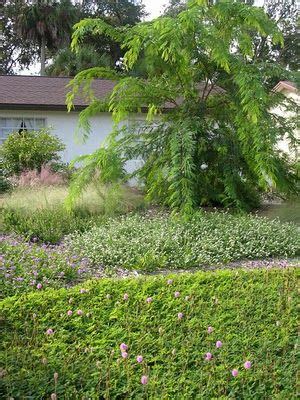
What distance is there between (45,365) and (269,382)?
1.41 m

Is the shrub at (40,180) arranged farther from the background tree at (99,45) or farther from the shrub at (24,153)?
the background tree at (99,45)

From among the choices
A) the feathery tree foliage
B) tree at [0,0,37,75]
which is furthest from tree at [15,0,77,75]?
the feathery tree foliage

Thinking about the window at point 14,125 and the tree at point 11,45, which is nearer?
the window at point 14,125

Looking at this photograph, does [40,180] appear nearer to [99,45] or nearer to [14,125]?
[14,125]

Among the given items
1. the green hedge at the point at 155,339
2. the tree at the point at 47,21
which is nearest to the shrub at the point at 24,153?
the green hedge at the point at 155,339

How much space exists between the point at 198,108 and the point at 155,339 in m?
7.18

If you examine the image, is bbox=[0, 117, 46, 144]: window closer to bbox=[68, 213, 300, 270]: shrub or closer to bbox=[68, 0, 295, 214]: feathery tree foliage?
bbox=[68, 0, 295, 214]: feathery tree foliage

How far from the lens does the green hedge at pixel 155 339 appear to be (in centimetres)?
294

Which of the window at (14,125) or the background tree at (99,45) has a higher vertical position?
the background tree at (99,45)

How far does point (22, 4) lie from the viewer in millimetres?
31672

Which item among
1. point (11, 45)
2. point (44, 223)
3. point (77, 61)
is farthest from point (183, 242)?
point (11, 45)

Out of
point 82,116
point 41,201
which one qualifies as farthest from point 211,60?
point 41,201

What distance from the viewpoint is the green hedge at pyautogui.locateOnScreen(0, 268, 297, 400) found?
294cm

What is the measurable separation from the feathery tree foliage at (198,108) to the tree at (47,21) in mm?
21989
